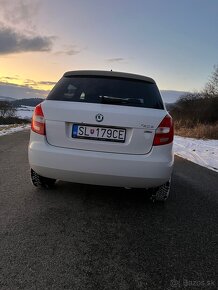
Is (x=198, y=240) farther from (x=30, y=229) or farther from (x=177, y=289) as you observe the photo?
(x=30, y=229)

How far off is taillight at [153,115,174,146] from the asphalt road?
3.00ft

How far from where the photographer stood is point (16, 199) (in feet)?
16.4

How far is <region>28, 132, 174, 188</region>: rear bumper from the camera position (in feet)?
14.6

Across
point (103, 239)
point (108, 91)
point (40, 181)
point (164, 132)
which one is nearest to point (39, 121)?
point (108, 91)

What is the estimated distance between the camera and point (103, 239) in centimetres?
370

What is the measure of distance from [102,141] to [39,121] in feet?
2.82

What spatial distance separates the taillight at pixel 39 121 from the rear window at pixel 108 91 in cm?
26

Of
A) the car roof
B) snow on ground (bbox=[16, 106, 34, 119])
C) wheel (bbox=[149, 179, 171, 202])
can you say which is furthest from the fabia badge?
snow on ground (bbox=[16, 106, 34, 119])

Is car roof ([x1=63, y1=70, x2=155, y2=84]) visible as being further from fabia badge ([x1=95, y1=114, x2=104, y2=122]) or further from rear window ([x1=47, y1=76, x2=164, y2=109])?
fabia badge ([x1=95, y1=114, x2=104, y2=122])

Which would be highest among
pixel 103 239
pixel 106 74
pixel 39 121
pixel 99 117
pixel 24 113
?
pixel 106 74

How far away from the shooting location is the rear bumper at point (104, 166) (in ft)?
14.6

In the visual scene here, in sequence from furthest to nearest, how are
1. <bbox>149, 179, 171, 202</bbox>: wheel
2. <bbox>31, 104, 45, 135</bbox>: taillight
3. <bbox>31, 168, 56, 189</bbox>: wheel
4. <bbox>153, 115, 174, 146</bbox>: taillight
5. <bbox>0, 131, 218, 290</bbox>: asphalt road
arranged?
<bbox>31, 168, 56, 189</bbox>: wheel → <bbox>149, 179, 171, 202</bbox>: wheel → <bbox>31, 104, 45, 135</bbox>: taillight → <bbox>153, 115, 174, 146</bbox>: taillight → <bbox>0, 131, 218, 290</bbox>: asphalt road

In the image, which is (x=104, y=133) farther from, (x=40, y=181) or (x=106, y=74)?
(x=40, y=181)

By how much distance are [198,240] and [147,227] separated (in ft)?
1.88
